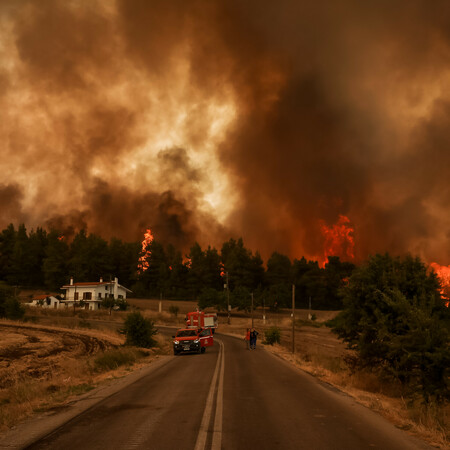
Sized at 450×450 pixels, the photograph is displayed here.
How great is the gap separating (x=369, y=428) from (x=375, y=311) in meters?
9.83

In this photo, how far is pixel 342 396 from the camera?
13.3m

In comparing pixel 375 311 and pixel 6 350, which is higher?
pixel 375 311

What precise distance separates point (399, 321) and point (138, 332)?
76.2ft

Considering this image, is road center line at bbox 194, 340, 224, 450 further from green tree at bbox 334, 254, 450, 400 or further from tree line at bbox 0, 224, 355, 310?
tree line at bbox 0, 224, 355, 310

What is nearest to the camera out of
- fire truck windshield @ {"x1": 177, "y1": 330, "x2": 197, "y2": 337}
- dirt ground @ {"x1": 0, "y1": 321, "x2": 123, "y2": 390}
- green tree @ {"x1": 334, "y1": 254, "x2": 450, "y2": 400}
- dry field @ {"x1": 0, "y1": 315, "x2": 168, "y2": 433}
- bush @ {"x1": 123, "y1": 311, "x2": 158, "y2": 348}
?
dry field @ {"x1": 0, "y1": 315, "x2": 168, "y2": 433}

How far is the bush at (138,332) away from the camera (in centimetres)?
3491

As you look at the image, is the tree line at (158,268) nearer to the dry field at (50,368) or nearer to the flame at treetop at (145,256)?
the flame at treetop at (145,256)

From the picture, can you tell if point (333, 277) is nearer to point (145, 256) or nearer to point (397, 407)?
point (145, 256)

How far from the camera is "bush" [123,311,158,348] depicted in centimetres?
3491

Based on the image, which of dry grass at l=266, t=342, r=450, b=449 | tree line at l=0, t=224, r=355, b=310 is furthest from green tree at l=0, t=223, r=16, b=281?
dry grass at l=266, t=342, r=450, b=449

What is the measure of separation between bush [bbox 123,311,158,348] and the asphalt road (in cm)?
2009

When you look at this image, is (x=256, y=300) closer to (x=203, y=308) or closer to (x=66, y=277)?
(x=203, y=308)

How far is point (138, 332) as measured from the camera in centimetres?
3506

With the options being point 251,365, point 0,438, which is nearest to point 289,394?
point 0,438
